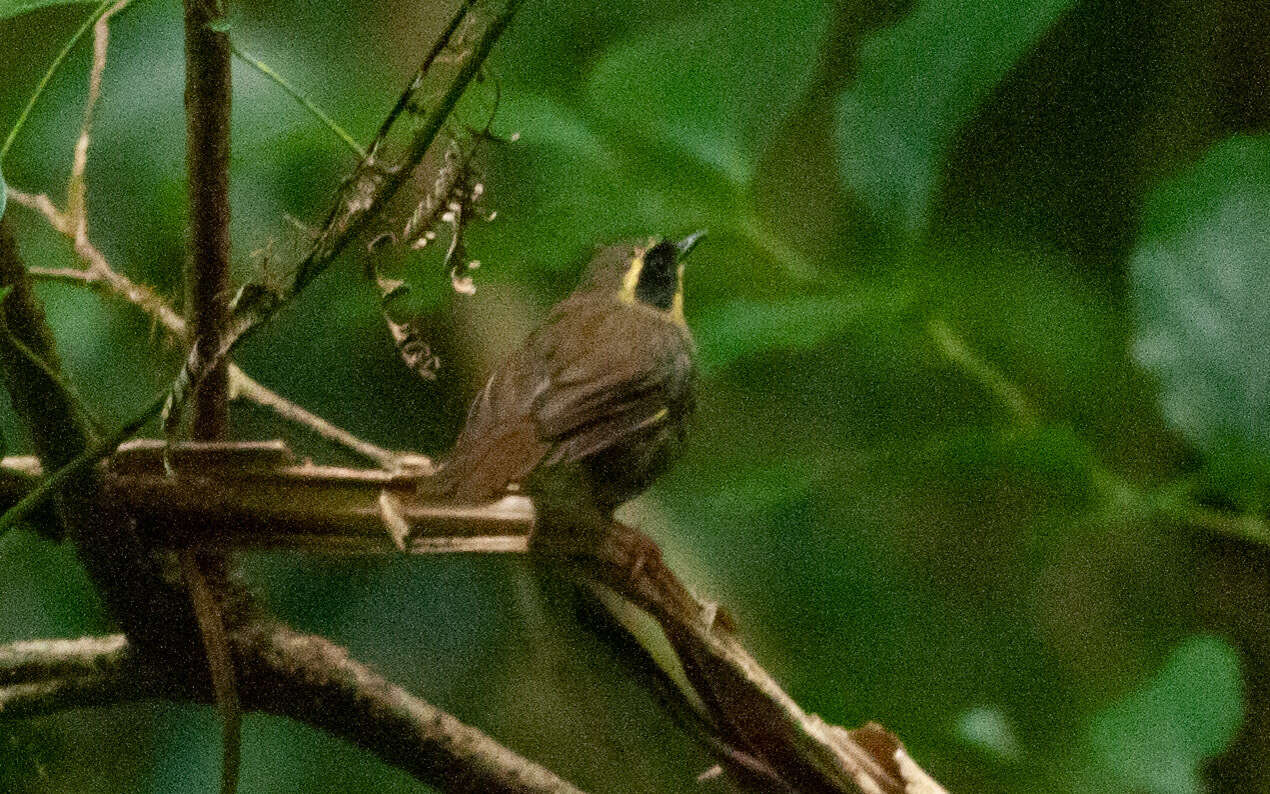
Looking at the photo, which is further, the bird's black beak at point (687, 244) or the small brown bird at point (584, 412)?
the bird's black beak at point (687, 244)

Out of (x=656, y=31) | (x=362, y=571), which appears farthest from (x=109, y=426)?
(x=656, y=31)

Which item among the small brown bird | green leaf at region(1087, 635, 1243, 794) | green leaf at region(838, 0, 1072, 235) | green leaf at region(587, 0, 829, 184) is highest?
green leaf at region(587, 0, 829, 184)

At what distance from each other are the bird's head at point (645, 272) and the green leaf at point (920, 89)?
0.16 m

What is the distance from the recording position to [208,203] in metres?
0.79

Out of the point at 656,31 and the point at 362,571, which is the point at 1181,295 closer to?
the point at 656,31

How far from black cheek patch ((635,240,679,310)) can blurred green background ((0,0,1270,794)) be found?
5cm

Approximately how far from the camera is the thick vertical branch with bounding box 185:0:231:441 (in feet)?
2.45

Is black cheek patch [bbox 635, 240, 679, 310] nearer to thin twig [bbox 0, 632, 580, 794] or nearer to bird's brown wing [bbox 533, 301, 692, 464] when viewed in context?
bird's brown wing [bbox 533, 301, 692, 464]

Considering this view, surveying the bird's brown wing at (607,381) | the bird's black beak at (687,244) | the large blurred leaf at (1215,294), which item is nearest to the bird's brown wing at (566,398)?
the bird's brown wing at (607,381)

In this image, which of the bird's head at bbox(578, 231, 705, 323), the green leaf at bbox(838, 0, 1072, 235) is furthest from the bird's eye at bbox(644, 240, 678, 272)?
the green leaf at bbox(838, 0, 1072, 235)

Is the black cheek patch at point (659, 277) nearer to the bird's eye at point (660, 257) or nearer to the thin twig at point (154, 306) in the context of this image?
the bird's eye at point (660, 257)

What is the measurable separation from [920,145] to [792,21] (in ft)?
0.45

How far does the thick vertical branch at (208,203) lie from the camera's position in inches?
29.4

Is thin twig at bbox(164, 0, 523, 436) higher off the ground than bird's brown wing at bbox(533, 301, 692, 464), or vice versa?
thin twig at bbox(164, 0, 523, 436)
